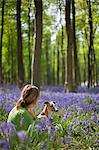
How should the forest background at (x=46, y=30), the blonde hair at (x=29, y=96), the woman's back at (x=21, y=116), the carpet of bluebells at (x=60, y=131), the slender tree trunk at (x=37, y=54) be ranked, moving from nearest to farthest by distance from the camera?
the carpet of bluebells at (x=60, y=131) → the woman's back at (x=21, y=116) → the blonde hair at (x=29, y=96) → the slender tree trunk at (x=37, y=54) → the forest background at (x=46, y=30)

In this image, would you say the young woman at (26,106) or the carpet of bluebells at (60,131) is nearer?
the carpet of bluebells at (60,131)

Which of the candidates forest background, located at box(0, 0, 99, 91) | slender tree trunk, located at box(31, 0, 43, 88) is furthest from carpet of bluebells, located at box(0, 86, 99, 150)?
forest background, located at box(0, 0, 99, 91)

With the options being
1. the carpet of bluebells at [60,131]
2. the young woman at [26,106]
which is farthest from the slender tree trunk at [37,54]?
the young woman at [26,106]

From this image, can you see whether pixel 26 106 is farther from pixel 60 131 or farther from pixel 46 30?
pixel 46 30

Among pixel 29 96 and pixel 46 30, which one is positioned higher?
pixel 46 30

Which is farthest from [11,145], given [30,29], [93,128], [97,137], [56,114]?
[30,29]

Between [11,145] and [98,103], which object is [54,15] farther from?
[11,145]

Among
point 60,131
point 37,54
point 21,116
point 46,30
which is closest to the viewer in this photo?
point 21,116

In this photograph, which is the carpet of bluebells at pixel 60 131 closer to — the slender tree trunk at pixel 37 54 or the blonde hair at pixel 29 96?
the blonde hair at pixel 29 96

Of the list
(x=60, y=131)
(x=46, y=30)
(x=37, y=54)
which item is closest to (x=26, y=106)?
(x=60, y=131)

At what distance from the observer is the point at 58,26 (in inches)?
1211

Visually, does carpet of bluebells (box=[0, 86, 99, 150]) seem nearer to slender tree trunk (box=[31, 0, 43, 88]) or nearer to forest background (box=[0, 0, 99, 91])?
slender tree trunk (box=[31, 0, 43, 88])

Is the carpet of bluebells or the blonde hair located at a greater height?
the blonde hair

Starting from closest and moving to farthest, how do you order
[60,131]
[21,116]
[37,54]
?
[21,116], [60,131], [37,54]
